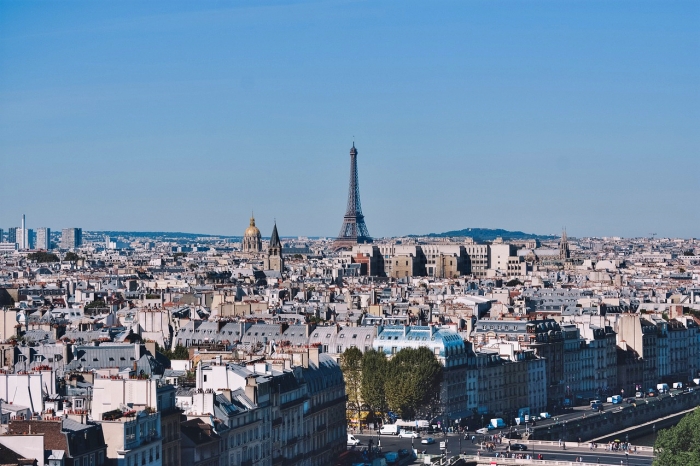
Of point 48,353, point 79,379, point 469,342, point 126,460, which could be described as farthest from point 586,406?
point 126,460

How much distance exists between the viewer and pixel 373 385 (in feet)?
184

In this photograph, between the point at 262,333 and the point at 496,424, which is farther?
the point at 262,333

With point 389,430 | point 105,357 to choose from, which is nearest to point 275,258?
point 389,430

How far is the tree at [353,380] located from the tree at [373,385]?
10.3 inches

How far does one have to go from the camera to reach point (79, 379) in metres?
42.2

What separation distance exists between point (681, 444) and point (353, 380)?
14.8 metres

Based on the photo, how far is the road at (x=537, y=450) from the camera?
50656mm

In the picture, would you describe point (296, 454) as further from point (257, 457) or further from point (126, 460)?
point (126, 460)

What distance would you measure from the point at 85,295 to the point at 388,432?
163 ft

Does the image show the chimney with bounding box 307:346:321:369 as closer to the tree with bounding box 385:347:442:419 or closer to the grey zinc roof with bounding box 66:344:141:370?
the grey zinc roof with bounding box 66:344:141:370

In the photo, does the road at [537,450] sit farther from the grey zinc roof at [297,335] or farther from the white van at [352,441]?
the grey zinc roof at [297,335]

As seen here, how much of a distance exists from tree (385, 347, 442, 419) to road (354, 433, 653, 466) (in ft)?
5.68

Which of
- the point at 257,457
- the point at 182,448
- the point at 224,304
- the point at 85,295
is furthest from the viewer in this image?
the point at 85,295

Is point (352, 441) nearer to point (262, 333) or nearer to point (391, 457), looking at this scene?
point (391, 457)
